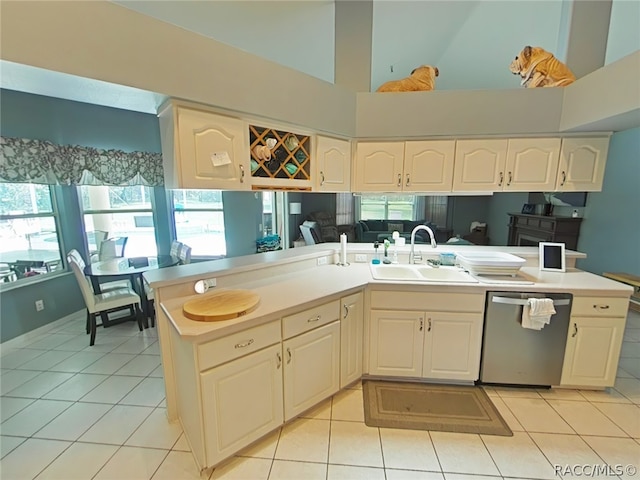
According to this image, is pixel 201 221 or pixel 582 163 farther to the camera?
pixel 201 221

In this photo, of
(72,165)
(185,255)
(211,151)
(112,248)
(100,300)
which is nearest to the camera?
(211,151)

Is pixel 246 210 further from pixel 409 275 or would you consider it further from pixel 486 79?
pixel 486 79

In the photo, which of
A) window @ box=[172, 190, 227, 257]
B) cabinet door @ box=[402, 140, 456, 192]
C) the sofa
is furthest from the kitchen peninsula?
the sofa

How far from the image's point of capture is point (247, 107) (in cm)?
185

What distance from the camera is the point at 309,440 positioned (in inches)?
72.3

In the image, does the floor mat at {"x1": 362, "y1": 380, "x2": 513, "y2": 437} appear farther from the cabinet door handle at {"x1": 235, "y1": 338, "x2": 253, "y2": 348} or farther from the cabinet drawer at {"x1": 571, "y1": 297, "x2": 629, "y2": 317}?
the cabinet door handle at {"x1": 235, "y1": 338, "x2": 253, "y2": 348}

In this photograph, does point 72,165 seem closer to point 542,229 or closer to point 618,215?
point 542,229

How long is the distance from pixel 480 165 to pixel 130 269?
3849 millimetres

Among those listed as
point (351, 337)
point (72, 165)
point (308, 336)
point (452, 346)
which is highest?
point (72, 165)

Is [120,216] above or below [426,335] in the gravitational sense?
above

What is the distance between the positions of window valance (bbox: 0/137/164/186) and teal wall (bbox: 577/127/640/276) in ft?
22.7

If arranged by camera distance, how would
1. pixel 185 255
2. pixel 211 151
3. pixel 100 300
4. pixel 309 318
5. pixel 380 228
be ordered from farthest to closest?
pixel 380 228 < pixel 185 255 < pixel 100 300 < pixel 309 318 < pixel 211 151

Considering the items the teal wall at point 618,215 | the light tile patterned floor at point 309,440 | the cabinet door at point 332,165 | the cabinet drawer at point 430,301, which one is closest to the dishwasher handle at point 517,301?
the cabinet drawer at point 430,301

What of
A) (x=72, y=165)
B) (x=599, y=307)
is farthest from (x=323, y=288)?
(x=72, y=165)
